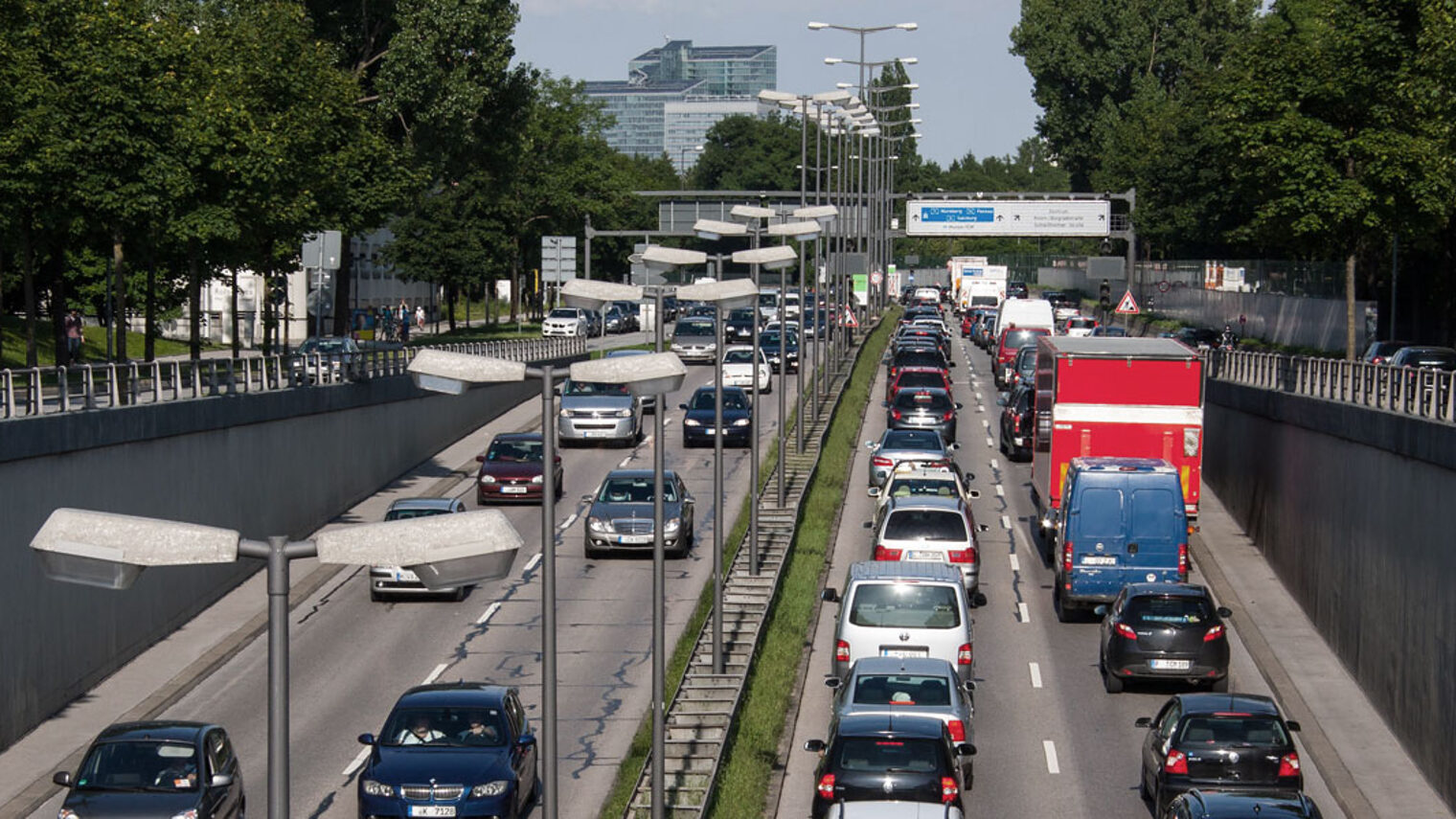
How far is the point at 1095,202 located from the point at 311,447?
8398 centimetres

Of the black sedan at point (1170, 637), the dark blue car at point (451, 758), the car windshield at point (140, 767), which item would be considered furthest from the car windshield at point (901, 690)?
the car windshield at point (140, 767)

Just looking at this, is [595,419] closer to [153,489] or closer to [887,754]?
[153,489]

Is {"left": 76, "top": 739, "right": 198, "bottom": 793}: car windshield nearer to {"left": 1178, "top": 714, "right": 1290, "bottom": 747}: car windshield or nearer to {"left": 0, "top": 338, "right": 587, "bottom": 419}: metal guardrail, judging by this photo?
{"left": 0, "top": 338, "right": 587, "bottom": 419}: metal guardrail

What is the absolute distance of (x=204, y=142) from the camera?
3750 centimetres

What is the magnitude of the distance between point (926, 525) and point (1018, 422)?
16.3 metres

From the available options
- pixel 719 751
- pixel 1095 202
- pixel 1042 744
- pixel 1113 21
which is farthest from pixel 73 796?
pixel 1113 21

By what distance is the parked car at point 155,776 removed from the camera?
18719 mm

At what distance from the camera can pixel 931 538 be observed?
3136cm

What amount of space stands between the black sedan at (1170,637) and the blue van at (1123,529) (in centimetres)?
279

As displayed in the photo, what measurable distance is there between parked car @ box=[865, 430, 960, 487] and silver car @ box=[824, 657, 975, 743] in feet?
61.5

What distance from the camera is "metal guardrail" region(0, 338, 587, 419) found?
88.0 ft

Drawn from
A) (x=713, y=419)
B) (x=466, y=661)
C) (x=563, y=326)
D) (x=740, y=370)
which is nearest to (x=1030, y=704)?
(x=466, y=661)

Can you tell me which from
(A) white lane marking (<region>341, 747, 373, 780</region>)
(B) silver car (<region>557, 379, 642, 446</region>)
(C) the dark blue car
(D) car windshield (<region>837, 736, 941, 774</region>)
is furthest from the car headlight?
(B) silver car (<region>557, 379, 642, 446</region>)

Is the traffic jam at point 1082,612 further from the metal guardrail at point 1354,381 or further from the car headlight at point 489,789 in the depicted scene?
the car headlight at point 489,789
